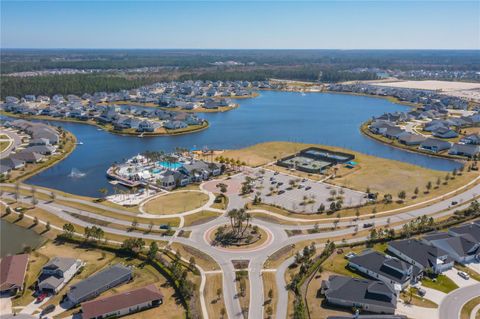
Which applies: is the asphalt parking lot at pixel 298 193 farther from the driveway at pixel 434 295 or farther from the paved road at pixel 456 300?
the paved road at pixel 456 300

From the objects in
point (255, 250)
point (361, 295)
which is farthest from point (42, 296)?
point (361, 295)

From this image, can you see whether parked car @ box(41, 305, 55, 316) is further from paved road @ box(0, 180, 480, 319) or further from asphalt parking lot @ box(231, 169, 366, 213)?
asphalt parking lot @ box(231, 169, 366, 213)

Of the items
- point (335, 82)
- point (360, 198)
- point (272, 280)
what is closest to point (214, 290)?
point (272, 280)

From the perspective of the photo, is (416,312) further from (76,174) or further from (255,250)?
(76,174)

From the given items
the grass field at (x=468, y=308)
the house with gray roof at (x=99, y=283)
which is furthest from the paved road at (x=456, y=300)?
the house with gray roof at (x=99, y=283)

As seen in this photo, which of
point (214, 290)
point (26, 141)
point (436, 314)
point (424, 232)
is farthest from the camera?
point (26, 141)

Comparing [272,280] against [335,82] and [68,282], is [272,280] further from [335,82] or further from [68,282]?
[335,82]
